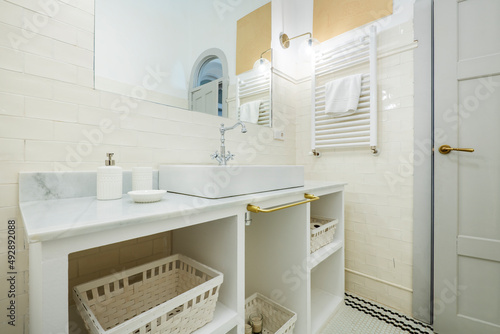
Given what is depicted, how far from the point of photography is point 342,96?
172 centimetres

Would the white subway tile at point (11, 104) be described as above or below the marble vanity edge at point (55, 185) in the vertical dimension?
above

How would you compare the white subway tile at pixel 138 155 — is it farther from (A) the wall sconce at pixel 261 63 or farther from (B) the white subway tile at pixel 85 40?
(A) the wall sconce at pixel 261 63

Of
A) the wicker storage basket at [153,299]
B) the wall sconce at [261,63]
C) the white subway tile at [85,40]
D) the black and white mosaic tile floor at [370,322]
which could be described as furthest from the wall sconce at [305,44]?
the black and white mosaic tile floor at [370,322]

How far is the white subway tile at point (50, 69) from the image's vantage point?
87cm

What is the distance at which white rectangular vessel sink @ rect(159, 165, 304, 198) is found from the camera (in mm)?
874

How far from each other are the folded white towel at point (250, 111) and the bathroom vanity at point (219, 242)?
0.73m

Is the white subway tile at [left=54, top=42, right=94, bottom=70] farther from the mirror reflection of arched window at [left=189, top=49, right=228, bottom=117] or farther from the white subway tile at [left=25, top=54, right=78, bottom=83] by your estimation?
the mirror reflection of arched window at [left=189, top=49, right=228, bottom=117]

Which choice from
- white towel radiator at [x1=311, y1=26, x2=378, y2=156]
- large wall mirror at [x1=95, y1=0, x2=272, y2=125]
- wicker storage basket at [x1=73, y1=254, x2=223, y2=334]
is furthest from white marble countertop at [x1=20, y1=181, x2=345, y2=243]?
white towel radiator at [x1=311, y1=26, x2=378, y2=156]

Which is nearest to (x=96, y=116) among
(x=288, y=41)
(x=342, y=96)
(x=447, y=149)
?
(x=342, y=96)

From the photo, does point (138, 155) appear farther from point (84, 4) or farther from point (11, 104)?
point (84, 4)

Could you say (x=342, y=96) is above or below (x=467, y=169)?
above

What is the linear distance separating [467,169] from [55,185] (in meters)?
1.98

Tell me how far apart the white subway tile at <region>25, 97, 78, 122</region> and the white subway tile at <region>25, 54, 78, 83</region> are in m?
0.10

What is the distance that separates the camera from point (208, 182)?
87 cm
